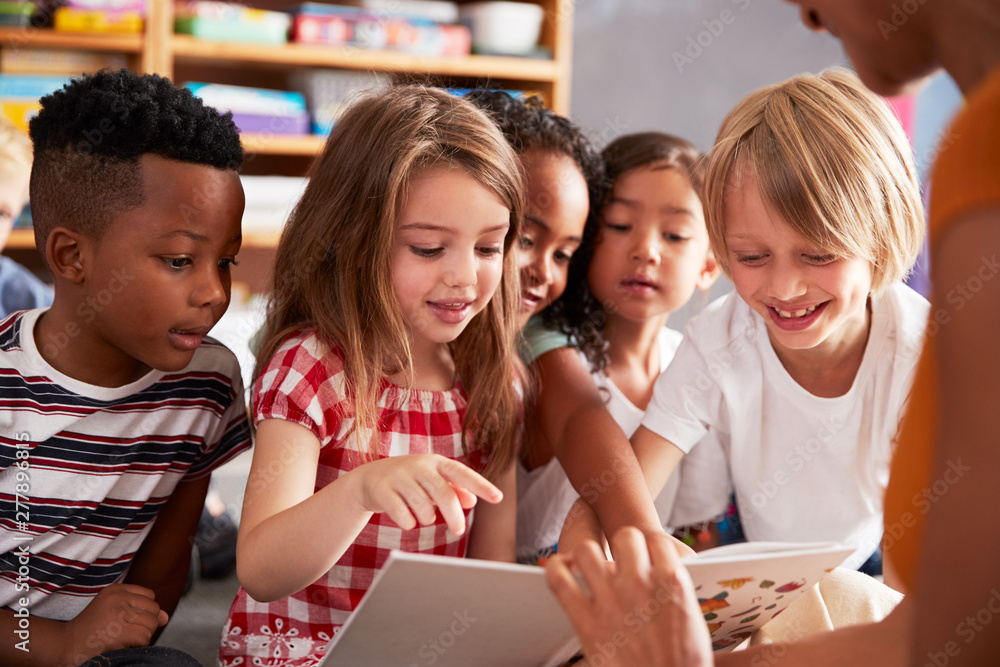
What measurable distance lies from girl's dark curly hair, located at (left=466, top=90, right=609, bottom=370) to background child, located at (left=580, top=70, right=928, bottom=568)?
18 centimetres

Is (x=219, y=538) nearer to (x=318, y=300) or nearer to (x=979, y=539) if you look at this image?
(x=318, y=300)

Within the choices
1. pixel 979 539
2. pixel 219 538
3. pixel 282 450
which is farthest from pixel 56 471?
pixel 979 539

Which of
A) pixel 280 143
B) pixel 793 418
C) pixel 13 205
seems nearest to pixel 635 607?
pixel 793 418

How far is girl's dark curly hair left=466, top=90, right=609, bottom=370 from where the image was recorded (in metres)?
1.29

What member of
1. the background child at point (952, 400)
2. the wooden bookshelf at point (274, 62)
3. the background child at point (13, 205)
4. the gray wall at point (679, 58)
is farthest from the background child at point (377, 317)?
the gray wall at point (679, 58)

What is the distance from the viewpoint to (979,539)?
1.53 ft

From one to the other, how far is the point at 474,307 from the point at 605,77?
7.80 ft

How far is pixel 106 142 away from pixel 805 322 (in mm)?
837

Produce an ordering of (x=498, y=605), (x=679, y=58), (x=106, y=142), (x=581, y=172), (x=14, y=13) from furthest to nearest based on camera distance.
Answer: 1. (x=679, y=58)
2. (x=14, y=13)
3. (x=581, y=172)
4. (x=106, y=142)
5. (x=498, y=605)

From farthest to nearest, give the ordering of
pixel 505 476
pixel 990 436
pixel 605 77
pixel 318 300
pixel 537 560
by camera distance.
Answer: pixel 605 77
pixel 537 560
pixel 505 476
pixel 318 300
pixel 990 436

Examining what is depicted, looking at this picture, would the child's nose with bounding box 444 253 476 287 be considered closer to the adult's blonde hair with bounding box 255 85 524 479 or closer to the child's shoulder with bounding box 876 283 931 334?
the adult's blonde hair with bounding box 255 85 524 479

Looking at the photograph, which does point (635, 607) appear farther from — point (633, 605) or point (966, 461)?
point (966, 461)

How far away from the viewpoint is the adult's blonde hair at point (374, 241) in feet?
3.26

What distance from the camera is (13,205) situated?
165cm
